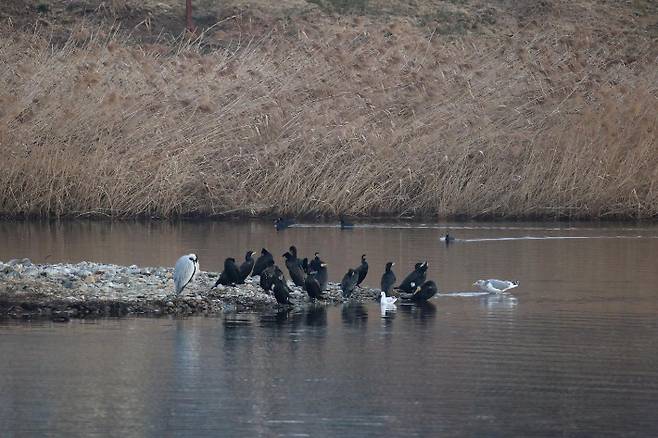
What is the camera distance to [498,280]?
18.4 m

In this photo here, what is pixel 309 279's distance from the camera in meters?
16.8

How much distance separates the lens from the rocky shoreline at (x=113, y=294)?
50.5 feet

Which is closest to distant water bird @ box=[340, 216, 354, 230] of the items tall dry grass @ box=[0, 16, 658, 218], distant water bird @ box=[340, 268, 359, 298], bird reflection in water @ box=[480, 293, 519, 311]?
tall dry grass @ box=[0, 16, 658, 218]

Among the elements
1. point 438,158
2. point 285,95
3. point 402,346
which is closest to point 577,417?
point 402,346

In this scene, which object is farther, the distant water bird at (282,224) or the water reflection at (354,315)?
the distant water bird at (282,224)

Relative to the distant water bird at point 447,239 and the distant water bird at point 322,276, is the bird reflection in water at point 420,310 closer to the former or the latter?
the distant water bird at point 322,276

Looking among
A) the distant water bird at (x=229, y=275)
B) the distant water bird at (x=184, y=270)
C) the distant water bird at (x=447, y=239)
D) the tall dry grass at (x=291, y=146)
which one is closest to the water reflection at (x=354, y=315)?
the distant water bird at (x=229, y=275)

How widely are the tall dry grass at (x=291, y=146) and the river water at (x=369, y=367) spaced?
7200mm

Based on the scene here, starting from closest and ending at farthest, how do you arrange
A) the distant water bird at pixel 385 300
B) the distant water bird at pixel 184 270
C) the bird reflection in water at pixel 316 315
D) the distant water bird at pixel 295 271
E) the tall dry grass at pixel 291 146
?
the bird reflection in water at pixel 316 315 → the distant water bird at pixel 184 270 → the distant water bird at pixel 385 300 → the distant water bird at pixel 295 271 → the tall dry grass at pixel 291 146

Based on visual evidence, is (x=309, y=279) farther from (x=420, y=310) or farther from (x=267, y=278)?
(x=420, y=310)

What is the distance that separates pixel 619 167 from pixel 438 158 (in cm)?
351

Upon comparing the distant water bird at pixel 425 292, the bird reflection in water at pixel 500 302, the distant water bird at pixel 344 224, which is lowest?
the bird reflection in water at pixel 500 302

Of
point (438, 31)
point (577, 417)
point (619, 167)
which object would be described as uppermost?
point (438, 31)

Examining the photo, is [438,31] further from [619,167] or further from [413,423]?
[413,423]
